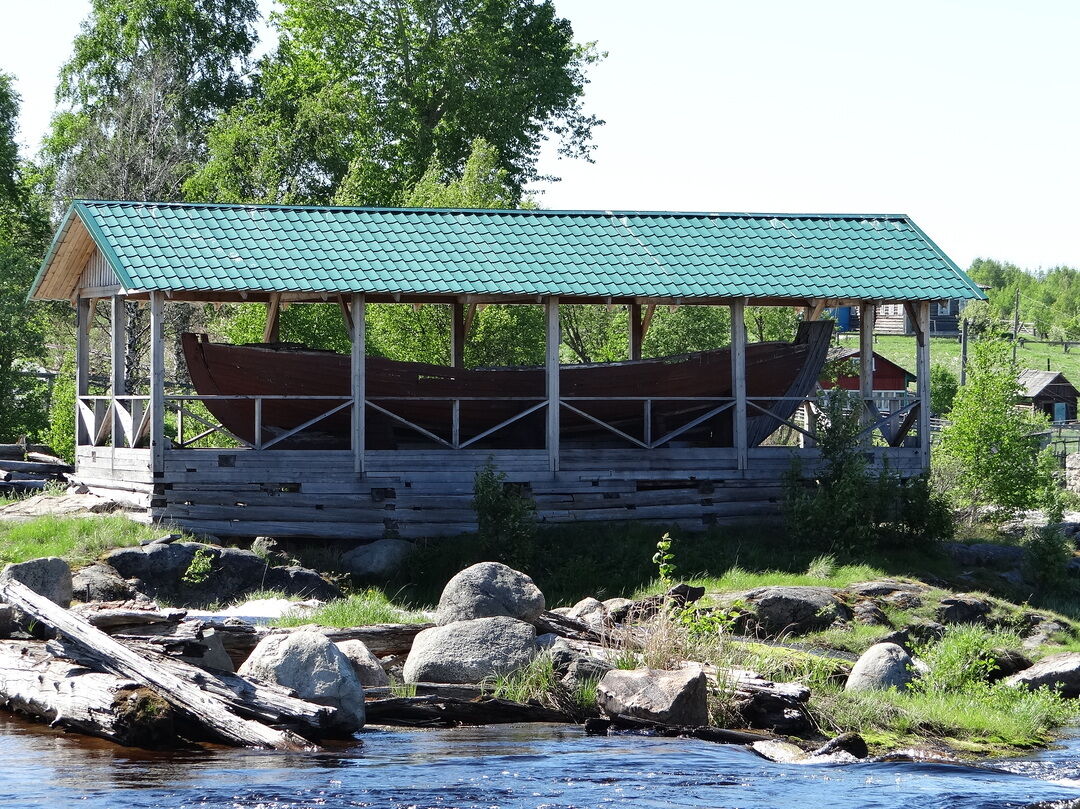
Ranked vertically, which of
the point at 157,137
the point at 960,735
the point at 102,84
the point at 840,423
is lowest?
the point at 960,735

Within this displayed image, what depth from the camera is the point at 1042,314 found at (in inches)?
4033

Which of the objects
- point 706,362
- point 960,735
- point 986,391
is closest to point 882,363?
point 986,391

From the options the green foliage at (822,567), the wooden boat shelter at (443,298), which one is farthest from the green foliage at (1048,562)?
the green foliage at (822,567)

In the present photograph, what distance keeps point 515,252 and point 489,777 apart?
1065cm

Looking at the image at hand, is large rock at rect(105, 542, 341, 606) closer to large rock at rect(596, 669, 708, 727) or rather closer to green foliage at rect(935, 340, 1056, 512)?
large rock at rect(596, 669, 708, 727)

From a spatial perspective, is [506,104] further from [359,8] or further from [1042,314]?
[1042,314]

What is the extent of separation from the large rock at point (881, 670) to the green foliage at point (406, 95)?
2566cm

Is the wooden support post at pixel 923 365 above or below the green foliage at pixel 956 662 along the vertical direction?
above

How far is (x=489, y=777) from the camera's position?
376 inches

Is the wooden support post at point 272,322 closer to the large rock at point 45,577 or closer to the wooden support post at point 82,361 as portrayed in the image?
the wooden support post at point 82,361

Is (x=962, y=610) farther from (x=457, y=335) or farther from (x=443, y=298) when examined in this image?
(x=457, y=335)

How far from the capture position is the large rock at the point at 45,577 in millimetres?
13430

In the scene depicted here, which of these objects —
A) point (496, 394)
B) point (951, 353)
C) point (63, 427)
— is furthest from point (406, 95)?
point (951, 353)

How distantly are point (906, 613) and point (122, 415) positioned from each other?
10503mm
